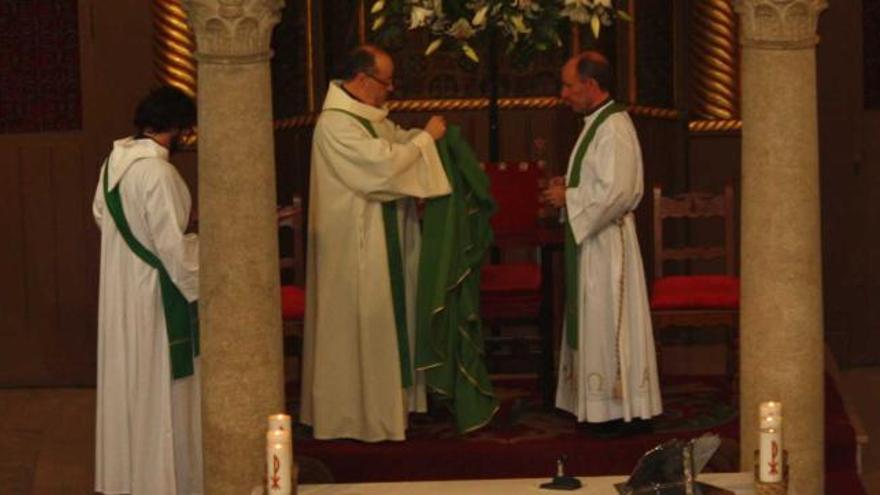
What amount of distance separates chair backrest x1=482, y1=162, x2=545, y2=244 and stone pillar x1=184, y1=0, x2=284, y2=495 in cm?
214

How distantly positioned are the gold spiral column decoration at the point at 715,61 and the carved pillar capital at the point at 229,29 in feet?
16.8

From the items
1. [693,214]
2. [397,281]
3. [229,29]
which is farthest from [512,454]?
[229,29]

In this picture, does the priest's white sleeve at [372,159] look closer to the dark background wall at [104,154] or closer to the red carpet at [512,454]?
the red carpet at [512,454]

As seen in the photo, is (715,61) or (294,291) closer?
(294,291)

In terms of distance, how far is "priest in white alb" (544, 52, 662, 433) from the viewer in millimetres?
12148

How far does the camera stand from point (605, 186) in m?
12.1

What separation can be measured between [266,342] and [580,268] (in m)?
1.82

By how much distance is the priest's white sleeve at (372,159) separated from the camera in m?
12.0

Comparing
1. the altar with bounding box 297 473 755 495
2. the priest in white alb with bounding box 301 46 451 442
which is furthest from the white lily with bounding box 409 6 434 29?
the altar with bounding box 297 473 755 495

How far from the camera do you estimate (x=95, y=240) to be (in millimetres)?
15250

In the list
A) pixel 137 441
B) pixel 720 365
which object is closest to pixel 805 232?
pixel 137 441

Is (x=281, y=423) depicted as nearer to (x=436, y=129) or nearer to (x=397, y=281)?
A: (x=397, y=281)

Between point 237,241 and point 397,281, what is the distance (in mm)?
1464

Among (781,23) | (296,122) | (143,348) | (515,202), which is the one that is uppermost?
(781,23)
